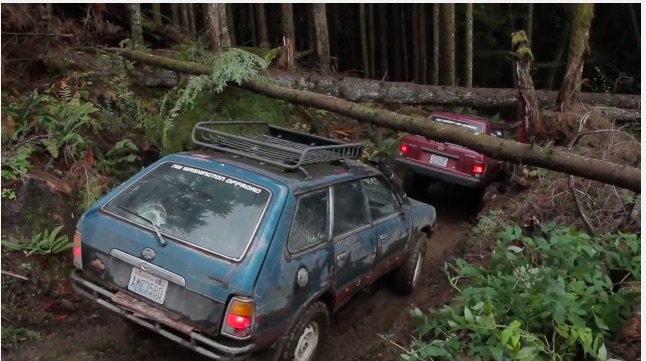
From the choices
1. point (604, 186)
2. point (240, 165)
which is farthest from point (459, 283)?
point (240, 165)

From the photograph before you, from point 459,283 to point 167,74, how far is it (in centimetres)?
581

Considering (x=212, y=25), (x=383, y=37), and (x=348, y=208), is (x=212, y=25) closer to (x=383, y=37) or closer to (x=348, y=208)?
(x=348, y=208)

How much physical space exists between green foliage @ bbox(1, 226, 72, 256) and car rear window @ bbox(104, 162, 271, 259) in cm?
126

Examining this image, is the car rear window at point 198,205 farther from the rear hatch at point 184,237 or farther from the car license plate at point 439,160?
the car license plate at point 439,160

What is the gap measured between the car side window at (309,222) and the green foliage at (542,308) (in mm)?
983

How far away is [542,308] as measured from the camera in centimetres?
400

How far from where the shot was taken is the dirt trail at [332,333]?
4613 millimetres

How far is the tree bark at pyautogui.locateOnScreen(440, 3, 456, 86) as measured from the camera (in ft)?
53.0

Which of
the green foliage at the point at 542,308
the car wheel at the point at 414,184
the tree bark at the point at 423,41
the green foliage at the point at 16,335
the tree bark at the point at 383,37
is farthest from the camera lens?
the tree bark at the point at 383,37

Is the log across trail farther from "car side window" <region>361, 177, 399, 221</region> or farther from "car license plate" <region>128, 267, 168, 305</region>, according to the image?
"car license plate" <region>128, 267, 168, 305</region>

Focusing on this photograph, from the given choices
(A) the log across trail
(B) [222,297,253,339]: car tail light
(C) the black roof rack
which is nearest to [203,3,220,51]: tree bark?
(A) the log across trail

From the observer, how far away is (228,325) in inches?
149

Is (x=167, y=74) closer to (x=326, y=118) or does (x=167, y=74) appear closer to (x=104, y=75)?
(x=104, y=75)

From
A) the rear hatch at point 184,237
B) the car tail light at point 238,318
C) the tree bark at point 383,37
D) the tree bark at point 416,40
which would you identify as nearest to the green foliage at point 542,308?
the car tail light at point 238,318
